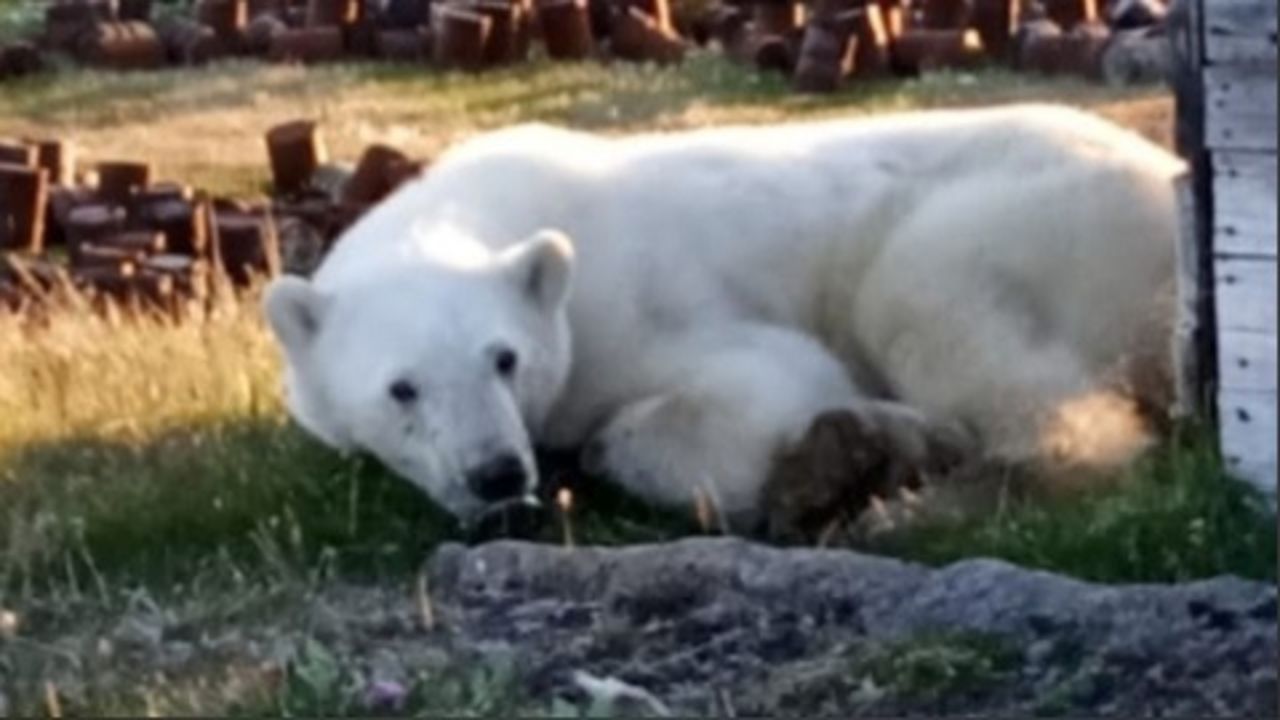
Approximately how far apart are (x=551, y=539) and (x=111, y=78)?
39.8 feet

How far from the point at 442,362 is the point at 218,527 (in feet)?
1.97

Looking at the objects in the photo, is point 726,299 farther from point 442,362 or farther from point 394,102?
point 394,102

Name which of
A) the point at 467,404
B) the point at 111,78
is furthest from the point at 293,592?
the point at 111,78

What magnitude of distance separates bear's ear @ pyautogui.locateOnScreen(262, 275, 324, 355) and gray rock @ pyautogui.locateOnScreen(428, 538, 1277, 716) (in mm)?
1414

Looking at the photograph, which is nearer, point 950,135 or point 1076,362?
point 1076,362

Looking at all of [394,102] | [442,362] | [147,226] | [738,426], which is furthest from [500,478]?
[394,102]

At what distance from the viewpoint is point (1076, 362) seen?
8094 millimetres

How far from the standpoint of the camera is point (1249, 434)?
7156mm

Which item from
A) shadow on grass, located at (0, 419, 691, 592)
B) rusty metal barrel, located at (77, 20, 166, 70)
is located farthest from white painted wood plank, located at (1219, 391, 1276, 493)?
rusty metal barrel, located at (77, 20, 166, 70)

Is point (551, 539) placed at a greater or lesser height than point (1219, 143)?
lesser

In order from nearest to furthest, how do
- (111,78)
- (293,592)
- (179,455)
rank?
(293,592) → (179,455) → (111,78)

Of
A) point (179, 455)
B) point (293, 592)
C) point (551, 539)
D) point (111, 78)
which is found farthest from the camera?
point (111, 78)

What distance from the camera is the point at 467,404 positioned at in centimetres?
776

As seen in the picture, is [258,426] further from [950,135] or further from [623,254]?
[950,135]
